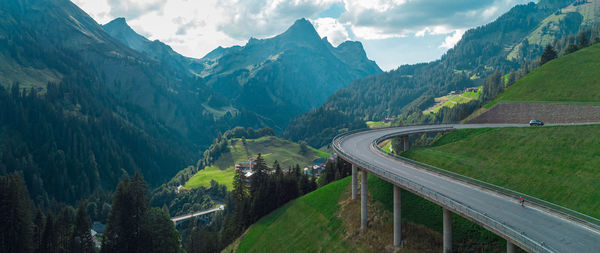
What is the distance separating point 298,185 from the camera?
254 ft

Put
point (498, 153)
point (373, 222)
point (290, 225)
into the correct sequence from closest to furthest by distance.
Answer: point (373, 222), point (498, 153), point (290, 225)

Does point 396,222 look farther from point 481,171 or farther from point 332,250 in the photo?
point 481,171

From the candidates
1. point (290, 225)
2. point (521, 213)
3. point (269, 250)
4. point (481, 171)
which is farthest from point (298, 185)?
point (521, 213)

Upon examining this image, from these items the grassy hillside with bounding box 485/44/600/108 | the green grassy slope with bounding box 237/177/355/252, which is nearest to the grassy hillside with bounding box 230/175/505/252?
the green grassy slope with bounding box 237/177/355/252

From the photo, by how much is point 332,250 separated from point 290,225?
16832 mm

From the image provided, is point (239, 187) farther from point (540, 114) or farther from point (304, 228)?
point (540, 114)

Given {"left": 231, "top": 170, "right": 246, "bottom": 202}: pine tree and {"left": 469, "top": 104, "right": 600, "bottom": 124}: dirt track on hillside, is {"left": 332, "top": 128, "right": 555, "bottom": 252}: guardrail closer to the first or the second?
{"left": 469, "top": 104, "right": 600, "bottom": 124}: dirt track on hillside

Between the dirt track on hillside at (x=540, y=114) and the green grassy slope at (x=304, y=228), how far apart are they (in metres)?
46.1

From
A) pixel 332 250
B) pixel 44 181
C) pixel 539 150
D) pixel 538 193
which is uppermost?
pixel 539 150

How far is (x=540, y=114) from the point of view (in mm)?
72750

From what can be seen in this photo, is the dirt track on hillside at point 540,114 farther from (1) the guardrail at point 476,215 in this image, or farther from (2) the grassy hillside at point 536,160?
(1) the guardrail at point 476,215

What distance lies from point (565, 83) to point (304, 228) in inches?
2926

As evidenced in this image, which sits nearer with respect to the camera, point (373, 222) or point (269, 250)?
point (373, 222)

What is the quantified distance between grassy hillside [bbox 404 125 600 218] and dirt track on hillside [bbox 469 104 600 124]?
20.9 metres
